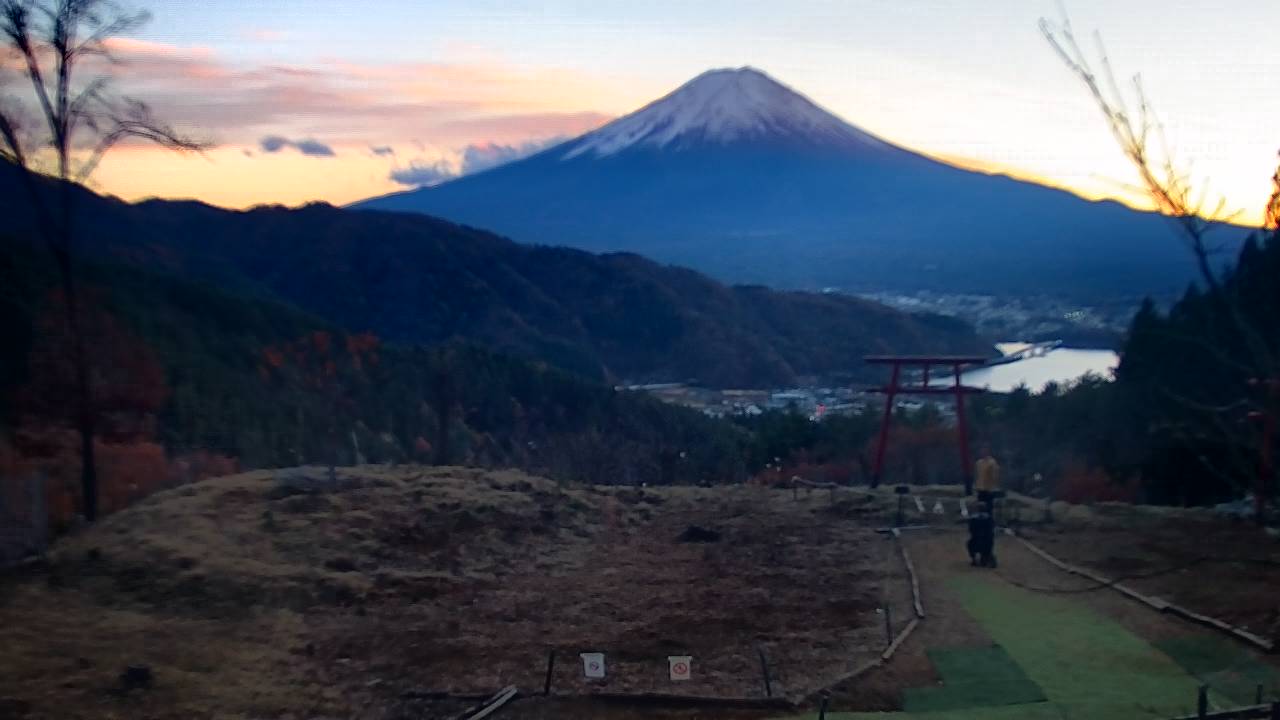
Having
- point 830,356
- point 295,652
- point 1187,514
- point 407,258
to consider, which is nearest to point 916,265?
point 830,356

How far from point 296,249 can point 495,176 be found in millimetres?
70078

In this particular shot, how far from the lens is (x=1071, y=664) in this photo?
669cm

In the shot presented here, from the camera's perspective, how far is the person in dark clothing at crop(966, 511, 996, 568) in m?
9.23

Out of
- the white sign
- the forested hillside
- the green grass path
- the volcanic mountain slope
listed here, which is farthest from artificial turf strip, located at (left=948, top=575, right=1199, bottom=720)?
the volcanic mountain slope

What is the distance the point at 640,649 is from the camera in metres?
7.18

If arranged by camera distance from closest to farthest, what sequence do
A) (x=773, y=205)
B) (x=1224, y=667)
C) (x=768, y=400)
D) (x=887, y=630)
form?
(x=1224, y=667) < (x=887, y=630) < (x=768, y=400) < (x=773, y=205)

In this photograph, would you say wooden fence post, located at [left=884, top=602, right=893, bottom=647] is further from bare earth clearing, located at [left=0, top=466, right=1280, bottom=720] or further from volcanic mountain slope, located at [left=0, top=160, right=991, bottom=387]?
volcanic mountain slope, located at [left=0, top=160, right=991, bottom=387]

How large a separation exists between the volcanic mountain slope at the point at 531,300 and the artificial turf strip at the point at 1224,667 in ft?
104

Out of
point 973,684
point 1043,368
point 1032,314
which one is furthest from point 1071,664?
point 1032,314

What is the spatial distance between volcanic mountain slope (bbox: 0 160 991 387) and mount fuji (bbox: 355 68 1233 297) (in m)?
30.1

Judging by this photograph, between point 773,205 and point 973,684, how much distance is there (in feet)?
330

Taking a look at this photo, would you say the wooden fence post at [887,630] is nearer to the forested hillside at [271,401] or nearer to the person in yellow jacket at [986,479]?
the person in yellow jacket at [986,479]

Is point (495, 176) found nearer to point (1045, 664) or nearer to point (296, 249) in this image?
point (296, 249)

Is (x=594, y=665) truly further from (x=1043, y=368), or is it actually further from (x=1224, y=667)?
(x=1043, y=368)
